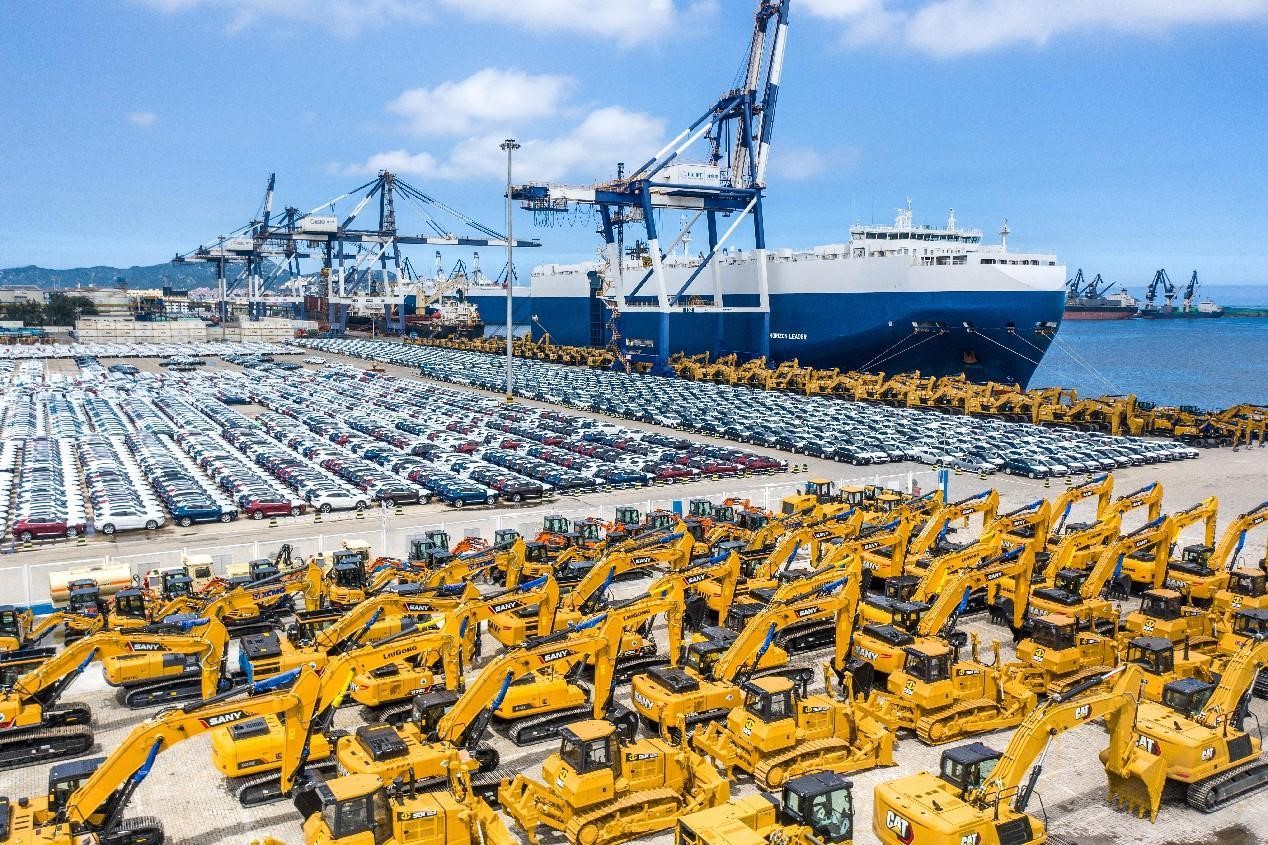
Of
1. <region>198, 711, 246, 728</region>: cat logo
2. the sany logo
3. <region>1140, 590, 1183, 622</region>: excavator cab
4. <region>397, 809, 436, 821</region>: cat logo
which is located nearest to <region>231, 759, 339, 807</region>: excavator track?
<region>198, 711, 246, 728</region>: cat logo

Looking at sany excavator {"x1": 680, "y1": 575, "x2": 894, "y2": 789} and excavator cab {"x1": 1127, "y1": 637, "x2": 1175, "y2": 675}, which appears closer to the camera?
sany excavator {"x1": 680, "y1": 575, "x2": 894, "y2": 789}

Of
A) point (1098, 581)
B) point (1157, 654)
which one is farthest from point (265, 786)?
point (1098, 581)

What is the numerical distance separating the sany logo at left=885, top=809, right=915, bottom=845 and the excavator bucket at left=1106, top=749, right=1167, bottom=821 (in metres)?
5.01

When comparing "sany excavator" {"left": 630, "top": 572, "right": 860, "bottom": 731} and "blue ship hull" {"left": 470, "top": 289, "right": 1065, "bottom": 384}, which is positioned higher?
"blue ship hull" {"left": 470, "top": 289, "right": 1065, "bottom": 384}

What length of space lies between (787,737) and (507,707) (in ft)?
18.4

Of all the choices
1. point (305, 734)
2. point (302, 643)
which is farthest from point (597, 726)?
point (302, 643)

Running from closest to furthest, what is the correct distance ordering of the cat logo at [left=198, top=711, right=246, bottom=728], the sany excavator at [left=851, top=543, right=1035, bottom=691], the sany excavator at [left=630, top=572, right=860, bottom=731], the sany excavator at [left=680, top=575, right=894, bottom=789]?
the cat logo at [left=198, top=711, right=246, bottom=728]
the sany excavator at [left=680, top=575, right=894, bottom=789]
the sany excavator at [left=630, top=572, right=860, bottom=731]
the sany excavator at [left=851, top=543, right=1035, bottom=691]

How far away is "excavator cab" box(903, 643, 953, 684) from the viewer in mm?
17812

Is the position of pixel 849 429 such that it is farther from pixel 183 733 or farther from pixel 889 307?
pixel 183 733

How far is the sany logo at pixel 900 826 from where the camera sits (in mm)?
12422

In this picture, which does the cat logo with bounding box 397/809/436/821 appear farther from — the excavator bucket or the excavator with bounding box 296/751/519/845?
the excavator bucket

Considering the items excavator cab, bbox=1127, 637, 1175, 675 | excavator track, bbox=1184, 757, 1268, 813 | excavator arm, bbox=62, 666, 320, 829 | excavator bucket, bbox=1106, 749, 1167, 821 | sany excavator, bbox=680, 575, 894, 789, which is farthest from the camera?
excavator cab, bbox=1127, 637, 1175, 675

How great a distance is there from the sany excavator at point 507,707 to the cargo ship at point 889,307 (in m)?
64.6

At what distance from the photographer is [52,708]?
18000 mm
